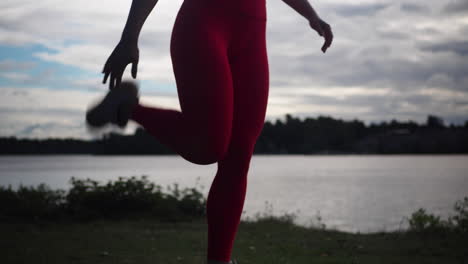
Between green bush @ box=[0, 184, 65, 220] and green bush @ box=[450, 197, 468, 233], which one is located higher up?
green bush @ box=[450, 197, 468, 233]

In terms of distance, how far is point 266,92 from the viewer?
2.32 m

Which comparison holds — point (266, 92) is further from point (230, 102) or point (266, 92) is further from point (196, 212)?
point (196, 212)

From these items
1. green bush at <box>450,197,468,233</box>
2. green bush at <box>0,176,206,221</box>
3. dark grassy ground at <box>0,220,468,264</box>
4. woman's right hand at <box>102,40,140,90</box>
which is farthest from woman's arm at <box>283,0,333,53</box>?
green bush at <box>0,176,206,221</box>

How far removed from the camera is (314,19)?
268 cm

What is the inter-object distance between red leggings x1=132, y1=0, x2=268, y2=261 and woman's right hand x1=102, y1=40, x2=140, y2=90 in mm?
155

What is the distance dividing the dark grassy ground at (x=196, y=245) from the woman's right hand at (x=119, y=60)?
2.74 meters

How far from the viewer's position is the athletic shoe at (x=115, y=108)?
208 cm

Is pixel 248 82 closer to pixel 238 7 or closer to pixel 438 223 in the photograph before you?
pixel 238 7

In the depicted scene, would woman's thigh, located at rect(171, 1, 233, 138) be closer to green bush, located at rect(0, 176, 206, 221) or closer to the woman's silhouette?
the woman's silhouette

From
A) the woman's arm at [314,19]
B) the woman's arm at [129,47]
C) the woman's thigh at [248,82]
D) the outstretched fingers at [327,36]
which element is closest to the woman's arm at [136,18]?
the woman's arm at [129,47]

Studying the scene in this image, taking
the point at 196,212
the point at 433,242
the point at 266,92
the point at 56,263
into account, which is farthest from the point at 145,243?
the point at 266,92

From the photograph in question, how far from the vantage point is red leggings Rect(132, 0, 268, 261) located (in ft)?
6.75

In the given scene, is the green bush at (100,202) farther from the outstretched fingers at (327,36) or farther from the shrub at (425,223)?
the outstretched fingers at (327,36)

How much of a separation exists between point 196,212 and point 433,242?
3.85 meters
